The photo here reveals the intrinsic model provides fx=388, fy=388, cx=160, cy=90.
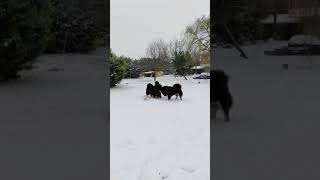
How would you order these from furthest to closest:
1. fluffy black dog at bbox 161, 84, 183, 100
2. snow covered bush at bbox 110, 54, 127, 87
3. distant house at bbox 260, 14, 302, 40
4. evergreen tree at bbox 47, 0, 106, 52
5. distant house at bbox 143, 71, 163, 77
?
1. snow covered bush at bbox 110, 54, 127, 87
2. distant house at bbox 143, 71, 163, 77
3. fluffy black dog at bbox 161, 84, 183, 100
4. distant house at bbox 260, 14, 302, 40
5. evergreen tree at bbox 47, 0, 106, 52

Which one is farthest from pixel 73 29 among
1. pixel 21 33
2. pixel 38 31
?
pixel 21 33

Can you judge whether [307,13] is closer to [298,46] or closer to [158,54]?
[298,46]

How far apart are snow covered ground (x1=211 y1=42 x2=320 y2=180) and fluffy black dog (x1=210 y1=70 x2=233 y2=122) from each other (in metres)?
0.06

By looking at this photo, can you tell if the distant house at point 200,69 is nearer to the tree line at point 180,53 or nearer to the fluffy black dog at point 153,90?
the tree line at point 180,53

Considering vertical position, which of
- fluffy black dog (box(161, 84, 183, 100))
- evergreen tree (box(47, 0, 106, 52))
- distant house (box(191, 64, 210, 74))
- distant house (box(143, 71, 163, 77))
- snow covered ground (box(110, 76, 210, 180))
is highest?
evergreen tree (box(47, 0, 106, 52))

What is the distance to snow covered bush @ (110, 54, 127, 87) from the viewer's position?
371 centimetres

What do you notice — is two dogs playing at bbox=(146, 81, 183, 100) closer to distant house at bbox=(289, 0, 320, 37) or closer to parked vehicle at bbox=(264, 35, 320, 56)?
parked vehicle at bbox=(264, 35, 320, 56)

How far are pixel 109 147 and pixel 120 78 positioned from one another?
4.85 feet

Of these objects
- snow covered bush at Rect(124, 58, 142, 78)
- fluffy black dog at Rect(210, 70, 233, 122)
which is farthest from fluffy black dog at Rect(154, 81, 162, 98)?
fluffy black dog at Rect(210, 70, 233, 122)

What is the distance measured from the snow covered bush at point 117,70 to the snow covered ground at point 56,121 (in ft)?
2.12

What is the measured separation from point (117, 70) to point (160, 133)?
1.36 m

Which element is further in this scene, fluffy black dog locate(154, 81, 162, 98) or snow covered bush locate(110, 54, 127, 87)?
snow covered bush locate(110, 54, 127, 87)

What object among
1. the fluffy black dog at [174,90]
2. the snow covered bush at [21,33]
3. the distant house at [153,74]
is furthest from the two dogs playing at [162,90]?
the snow covered bush at [21,33]

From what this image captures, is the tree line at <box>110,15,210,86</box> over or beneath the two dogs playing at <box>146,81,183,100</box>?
over
